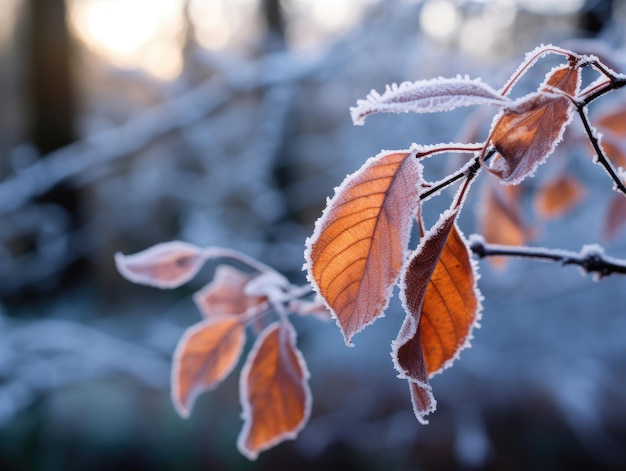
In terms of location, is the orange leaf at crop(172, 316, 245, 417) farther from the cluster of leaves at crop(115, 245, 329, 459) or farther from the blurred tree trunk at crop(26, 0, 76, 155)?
the blurred tree trunk at crop(26, 0, 76, 155)

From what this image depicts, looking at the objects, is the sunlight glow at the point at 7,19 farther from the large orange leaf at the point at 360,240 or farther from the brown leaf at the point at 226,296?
the large orange leaf at the point at 360,240

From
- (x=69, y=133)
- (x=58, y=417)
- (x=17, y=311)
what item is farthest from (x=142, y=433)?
(x=69, y=133)

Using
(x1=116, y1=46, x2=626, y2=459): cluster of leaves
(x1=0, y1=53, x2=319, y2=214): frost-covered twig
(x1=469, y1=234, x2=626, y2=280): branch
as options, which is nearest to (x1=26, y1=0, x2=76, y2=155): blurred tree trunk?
(x1=0, y1=53, x2=319, y2=214): frost-covered twig

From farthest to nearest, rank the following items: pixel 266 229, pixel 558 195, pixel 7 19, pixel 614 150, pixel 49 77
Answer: pixel 7 19 < pixel 49 77 < pixel 266 229 < pixel 558 195 < pixel 614 150

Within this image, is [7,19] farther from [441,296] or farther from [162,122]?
[441,296]

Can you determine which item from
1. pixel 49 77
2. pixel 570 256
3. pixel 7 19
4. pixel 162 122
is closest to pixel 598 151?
pixel 570 256

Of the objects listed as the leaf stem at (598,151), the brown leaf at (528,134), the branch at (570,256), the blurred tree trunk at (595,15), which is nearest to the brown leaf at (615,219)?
the branch at (570,256)
